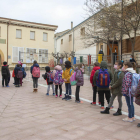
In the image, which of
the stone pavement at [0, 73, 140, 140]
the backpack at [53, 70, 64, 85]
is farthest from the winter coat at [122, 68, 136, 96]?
the backpack at [53, 70, 64, 85]

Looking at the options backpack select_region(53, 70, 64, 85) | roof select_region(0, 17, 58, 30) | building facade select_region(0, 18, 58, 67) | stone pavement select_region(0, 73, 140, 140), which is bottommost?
stone pavement select_region(0, 73, 140, 140)

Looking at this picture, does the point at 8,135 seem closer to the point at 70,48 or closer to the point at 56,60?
the point at 56,60

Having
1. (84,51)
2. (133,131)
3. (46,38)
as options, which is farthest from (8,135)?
(46,38)

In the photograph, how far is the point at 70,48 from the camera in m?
30.9

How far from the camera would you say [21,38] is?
94.7ft

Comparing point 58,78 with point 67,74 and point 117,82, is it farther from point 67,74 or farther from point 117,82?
point 117,82

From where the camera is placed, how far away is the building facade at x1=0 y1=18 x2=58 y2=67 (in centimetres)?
2725

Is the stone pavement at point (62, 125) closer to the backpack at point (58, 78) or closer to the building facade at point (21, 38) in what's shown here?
the backpack at point (58, 78)

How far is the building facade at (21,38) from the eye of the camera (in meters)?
27.2

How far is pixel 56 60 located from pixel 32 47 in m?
15.1

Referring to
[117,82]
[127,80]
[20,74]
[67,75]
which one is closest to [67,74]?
[67,75]

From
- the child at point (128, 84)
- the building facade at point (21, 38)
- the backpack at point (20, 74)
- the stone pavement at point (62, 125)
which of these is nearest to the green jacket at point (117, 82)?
the child at point (128, 84)

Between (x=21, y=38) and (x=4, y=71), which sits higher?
(x=21, y=38)

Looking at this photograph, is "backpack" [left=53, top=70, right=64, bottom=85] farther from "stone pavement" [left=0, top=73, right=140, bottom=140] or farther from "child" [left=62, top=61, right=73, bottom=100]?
"stone pavement" [left=0, top=73, right=140, bottom=140]
